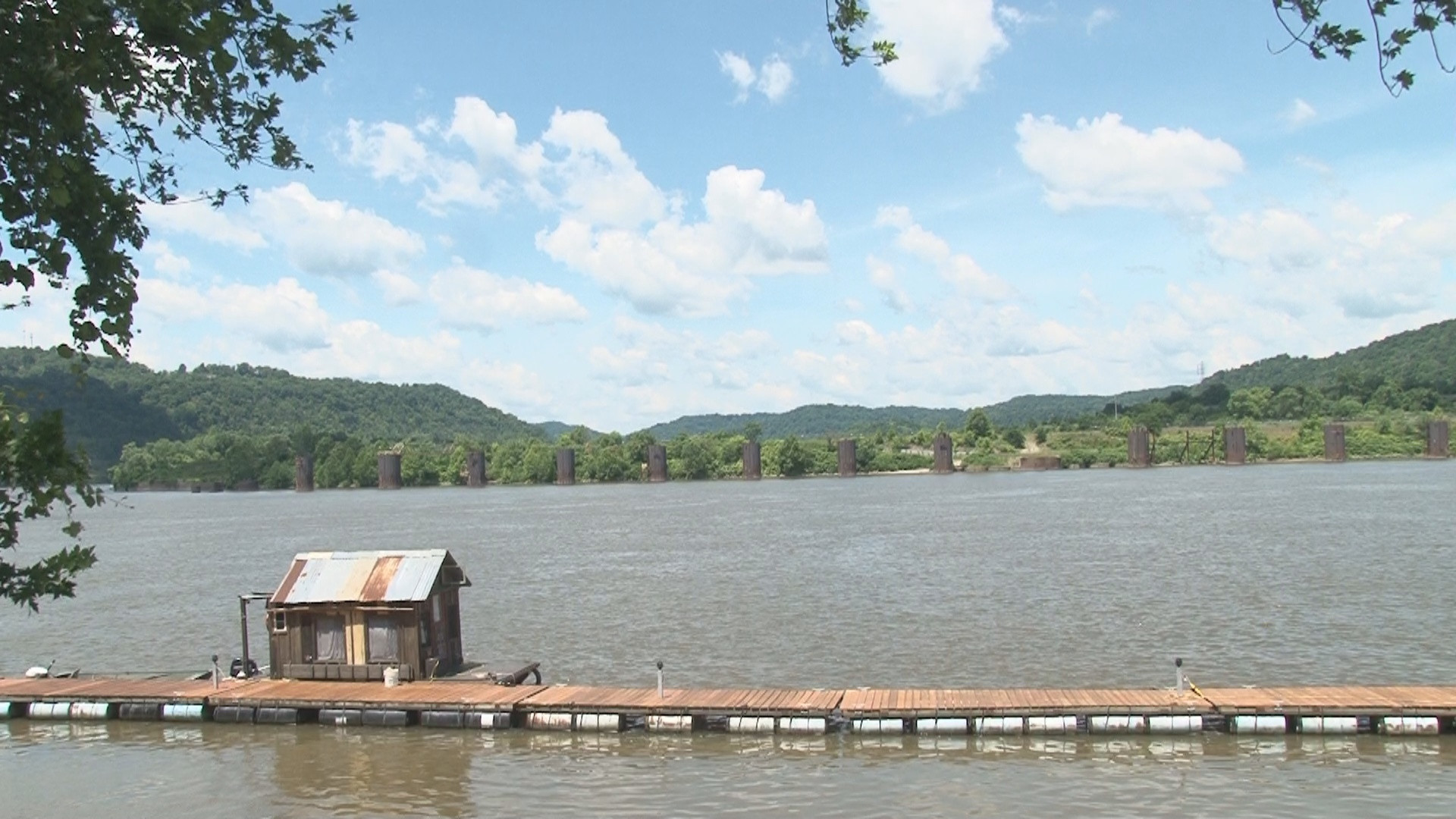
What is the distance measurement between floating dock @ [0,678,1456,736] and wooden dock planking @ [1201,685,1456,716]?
0.02 meters

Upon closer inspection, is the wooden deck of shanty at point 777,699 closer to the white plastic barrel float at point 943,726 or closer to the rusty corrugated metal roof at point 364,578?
the white plastic barrel float at point 943,726

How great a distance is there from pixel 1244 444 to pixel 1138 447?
15.4 m

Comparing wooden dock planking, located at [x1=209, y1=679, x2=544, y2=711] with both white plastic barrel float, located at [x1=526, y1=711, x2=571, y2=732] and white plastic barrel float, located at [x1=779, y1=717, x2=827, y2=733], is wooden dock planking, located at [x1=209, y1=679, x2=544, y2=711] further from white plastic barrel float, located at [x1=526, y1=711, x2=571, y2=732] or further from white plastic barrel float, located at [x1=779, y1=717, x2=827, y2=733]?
white plastic barrel float, located at [x1=779, y1=717, x2=827, y2=733]

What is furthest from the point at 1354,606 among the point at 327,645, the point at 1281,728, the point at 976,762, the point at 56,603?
the point at 56,603

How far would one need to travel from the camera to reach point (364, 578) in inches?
920

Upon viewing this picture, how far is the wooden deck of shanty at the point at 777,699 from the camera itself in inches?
784

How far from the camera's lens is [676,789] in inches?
720

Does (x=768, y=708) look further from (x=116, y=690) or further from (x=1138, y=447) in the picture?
(x=1138, y=447)

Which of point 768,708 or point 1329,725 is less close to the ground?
point 768,708

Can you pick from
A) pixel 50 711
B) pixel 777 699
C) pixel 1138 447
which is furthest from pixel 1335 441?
pixel 50 711

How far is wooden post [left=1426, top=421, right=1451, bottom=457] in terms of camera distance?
175 m

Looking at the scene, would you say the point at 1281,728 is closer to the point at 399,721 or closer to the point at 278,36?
the point at 399,721

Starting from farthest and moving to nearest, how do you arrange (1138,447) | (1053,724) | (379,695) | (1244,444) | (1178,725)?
(1138,447) → (1244,444) → (379,695) → (1053,724) → (1178,725)

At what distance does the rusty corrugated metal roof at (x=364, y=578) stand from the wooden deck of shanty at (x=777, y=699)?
173cm
